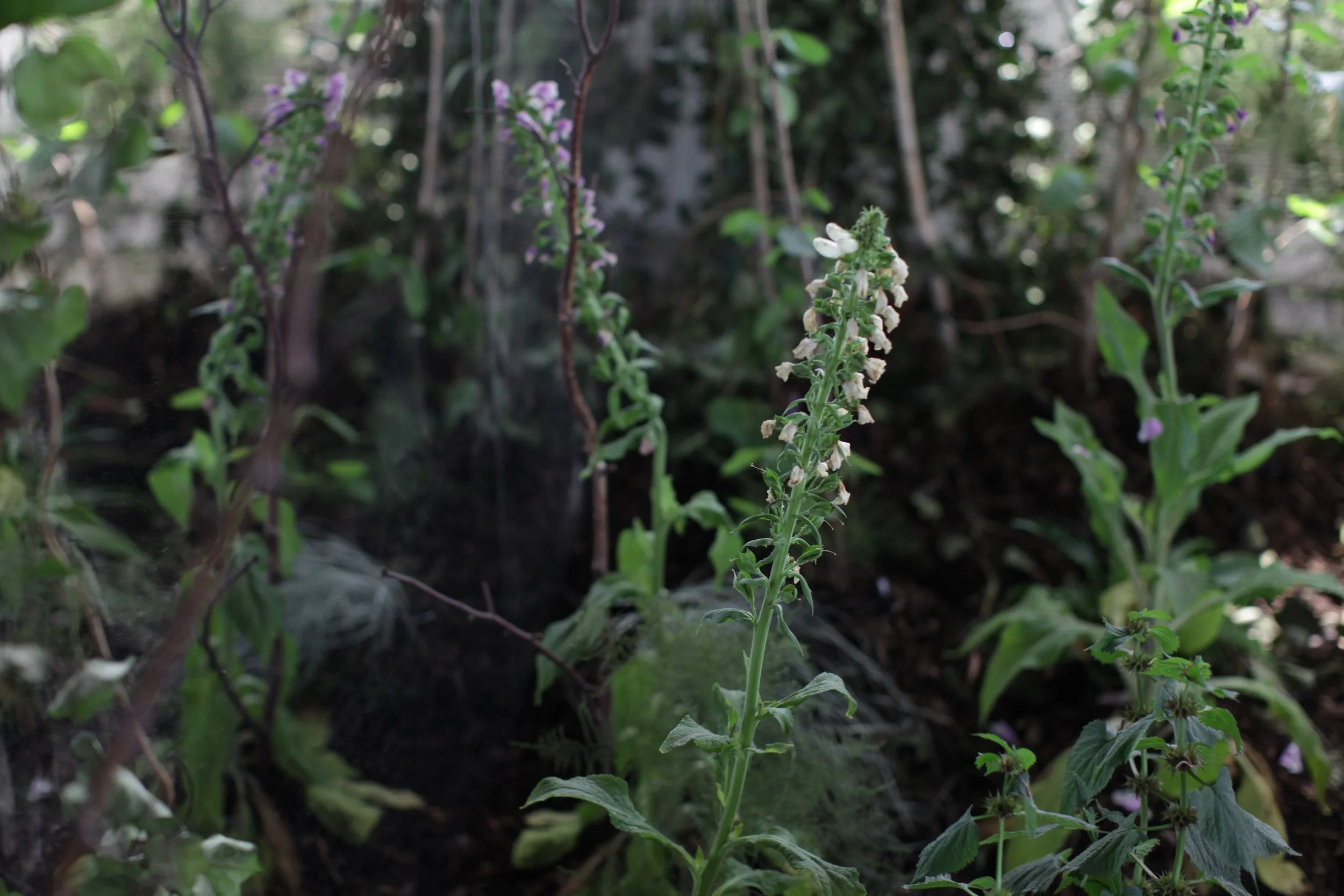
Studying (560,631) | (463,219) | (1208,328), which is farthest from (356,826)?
(1208,328)

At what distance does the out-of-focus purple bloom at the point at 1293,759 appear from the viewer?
130 centimetres

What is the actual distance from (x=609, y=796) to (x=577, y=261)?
0.58m

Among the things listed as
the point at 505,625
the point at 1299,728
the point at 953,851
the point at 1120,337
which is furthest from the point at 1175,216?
the point at 505,625

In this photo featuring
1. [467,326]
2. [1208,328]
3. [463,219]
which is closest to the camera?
[467,326]

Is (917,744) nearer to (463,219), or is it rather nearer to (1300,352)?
(463,219)

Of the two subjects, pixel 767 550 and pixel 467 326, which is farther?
pixel 467 326

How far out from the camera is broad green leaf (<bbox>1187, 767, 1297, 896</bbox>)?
75 cm

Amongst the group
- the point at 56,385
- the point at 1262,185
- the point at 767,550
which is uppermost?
the point at 1262,185

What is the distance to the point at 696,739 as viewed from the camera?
0.80m

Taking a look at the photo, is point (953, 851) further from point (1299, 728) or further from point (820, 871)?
point (1299, 728)

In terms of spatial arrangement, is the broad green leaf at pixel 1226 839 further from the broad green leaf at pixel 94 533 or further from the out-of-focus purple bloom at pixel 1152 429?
the broad green leaf at pixel 94 533

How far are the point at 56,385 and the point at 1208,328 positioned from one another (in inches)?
86.5

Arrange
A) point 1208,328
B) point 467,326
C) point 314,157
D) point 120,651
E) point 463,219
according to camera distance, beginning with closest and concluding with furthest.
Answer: point 120,651 < point 314,157 < point 467,326 < point 463,219 < point 1208,328

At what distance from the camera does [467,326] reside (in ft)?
5.59
